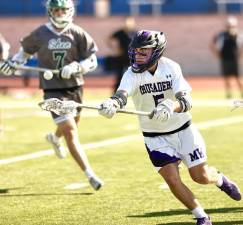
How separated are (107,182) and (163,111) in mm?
2932

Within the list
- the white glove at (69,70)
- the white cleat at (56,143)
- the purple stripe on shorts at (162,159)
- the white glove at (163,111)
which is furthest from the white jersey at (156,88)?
the white cleat at (56,143)

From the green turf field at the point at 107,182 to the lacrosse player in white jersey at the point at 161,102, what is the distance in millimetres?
553

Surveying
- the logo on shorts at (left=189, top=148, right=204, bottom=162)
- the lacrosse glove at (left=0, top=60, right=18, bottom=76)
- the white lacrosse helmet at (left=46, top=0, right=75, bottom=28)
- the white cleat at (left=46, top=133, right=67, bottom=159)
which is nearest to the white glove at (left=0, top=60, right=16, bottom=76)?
the lacrosse glove at (left=0, top=60, right=18, bottom=76)

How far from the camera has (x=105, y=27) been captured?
29.6 metres

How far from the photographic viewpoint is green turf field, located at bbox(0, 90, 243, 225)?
8.00 meters

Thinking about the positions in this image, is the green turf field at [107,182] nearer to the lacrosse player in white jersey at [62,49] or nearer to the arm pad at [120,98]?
the lacrosse player in white jersey at [62,49]

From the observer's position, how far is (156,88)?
756 cm

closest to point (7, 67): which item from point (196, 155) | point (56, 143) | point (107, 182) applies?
point (56, 143)

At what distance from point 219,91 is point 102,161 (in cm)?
1336

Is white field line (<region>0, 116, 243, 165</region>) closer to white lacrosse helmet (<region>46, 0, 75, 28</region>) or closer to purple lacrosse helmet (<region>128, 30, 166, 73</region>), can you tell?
white lacrosse helmet (<region>46, 0, 75, 28</region>)

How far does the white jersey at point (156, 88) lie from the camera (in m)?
7.53

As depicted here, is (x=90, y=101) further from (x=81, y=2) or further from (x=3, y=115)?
(x=81, y=2)

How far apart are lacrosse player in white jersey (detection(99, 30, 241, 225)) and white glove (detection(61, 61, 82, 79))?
1.90 metres

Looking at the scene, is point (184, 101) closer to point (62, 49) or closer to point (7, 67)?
point (62, 49)
